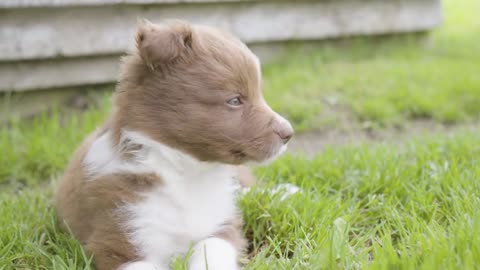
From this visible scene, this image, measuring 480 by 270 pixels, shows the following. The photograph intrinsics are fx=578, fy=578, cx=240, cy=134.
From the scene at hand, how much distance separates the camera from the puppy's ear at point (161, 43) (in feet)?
8.04

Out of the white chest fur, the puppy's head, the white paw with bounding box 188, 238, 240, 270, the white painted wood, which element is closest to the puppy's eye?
the puppy's head

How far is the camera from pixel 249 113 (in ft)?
8.55

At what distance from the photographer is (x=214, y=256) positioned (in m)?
2.51

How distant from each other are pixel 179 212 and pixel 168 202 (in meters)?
0.07

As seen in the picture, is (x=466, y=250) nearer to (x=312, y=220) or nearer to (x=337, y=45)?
(x=312, y=220)

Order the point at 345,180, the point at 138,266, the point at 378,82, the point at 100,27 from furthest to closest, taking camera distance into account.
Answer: the point at 378,82, the point at 100,27, the point at 345,180, the point at 138,266

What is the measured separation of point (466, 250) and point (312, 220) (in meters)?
0.91

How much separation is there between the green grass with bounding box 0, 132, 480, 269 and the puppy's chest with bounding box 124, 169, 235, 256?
0.62 ft

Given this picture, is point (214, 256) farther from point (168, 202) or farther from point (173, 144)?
point (173, 144)

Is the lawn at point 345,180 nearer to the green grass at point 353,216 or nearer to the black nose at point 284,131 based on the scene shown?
the green grass at point 353,216

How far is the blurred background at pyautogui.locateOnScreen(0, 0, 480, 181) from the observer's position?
472 cm

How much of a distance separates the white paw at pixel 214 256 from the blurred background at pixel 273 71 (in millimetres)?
1865

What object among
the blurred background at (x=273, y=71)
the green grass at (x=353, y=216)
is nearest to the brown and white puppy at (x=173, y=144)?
the green grass at (x=353, y=216)

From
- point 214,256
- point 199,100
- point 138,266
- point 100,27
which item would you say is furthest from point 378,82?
point 138,266
